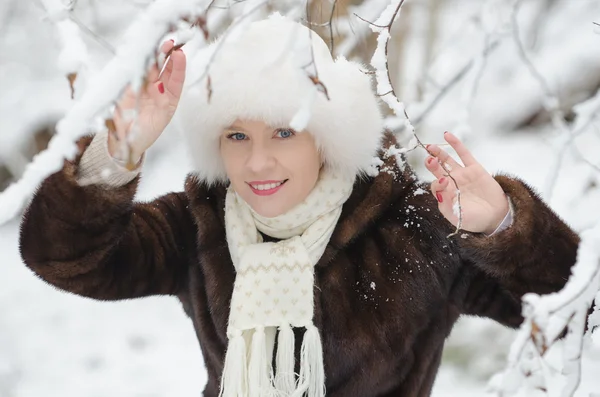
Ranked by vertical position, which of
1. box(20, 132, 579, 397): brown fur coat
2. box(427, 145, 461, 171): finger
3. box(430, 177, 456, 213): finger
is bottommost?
box(20, 132, 579, 397): brown fur coat

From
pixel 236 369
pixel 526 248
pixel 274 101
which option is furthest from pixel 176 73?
pixel 526 248

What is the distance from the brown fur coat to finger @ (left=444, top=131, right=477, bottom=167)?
0.12 metres

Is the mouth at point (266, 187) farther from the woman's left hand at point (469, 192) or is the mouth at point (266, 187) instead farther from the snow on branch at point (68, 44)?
the snow on branch at point (68, 44)

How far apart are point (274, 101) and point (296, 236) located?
36 centimetres

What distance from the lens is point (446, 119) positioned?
4.88 metres

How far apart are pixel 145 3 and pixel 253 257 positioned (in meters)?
0.64

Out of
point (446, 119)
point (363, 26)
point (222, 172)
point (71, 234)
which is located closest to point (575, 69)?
point (446, 119)

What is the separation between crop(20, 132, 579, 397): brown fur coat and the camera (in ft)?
4.96

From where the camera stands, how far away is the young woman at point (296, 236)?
1.48m

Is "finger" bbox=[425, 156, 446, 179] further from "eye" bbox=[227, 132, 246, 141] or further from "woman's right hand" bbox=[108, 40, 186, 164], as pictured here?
"woman's right hand" bbox=[108, 40, 186, 164]

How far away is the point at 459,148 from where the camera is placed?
4.75ft

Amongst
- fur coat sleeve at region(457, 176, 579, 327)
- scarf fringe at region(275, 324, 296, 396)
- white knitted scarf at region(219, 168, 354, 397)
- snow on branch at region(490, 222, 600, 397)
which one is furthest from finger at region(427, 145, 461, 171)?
scarf fringe at region(275, 324, 296, 396)

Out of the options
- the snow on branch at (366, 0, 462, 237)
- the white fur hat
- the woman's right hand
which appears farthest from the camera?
Answer: the white fur hat

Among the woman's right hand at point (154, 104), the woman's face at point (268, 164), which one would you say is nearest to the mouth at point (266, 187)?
the woman's face at point (268, 164)
